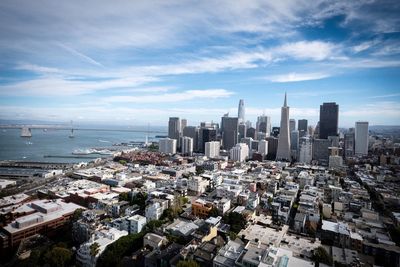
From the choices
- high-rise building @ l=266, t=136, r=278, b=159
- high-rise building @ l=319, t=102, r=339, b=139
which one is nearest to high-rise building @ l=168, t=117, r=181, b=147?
high-rise building @ l=266, t=136, r=278, b=159

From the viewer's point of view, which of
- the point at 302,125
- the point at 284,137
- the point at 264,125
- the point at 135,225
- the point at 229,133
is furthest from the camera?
the point at 264,125

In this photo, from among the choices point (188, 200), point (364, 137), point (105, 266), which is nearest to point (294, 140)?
point (364, 137)

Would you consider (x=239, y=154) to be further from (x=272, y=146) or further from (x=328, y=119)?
(x=328, y=119)

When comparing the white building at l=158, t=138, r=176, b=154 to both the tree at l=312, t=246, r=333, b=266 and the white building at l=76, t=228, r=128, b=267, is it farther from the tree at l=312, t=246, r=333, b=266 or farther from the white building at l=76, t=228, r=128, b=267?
the tree at l=312, t=246, r=333, b=266

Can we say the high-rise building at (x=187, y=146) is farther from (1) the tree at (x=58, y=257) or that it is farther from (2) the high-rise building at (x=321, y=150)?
(1) the tree at (x=58, y=257)

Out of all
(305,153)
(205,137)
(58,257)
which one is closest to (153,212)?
(58,257)

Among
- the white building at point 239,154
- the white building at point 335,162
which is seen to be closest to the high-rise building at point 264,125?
the white building at point 239,154

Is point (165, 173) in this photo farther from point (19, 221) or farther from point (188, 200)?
point (19, 221)

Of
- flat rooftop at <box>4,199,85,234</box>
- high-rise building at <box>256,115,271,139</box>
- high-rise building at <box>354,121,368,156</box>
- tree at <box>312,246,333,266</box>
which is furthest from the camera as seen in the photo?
high-rise building at <box>256,115,271,139</box>
